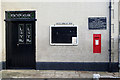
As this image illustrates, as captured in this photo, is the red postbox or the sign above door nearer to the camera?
the red postbox

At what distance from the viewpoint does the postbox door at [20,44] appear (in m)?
7.02

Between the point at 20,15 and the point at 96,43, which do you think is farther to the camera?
the point at 20,15

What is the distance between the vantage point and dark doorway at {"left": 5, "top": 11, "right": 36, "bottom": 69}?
700 cm

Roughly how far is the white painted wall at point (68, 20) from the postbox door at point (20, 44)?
0.33m

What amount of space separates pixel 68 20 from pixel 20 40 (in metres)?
2.45

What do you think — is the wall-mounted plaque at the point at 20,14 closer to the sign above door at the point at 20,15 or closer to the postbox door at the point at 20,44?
the sign above door at the point at 20,15

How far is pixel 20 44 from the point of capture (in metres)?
7.05

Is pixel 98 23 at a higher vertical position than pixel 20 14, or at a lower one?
lower

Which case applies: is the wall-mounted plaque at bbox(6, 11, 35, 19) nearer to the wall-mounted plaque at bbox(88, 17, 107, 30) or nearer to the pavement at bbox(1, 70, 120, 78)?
the pavement at bbox(1, 70, 120, 78)

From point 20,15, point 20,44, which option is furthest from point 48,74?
point 20,15

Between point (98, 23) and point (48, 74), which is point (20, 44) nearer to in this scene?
point (48, 74)

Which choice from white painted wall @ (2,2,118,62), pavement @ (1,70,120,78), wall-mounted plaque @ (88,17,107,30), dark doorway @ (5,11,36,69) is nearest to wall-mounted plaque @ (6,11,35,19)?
dark doorway @ (5,11,36,69)

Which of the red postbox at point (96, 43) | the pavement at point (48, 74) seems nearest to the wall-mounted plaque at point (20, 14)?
the pavement at point (48, 74)

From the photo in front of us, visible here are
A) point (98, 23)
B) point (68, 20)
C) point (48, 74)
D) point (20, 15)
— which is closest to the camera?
point (48, 74)
